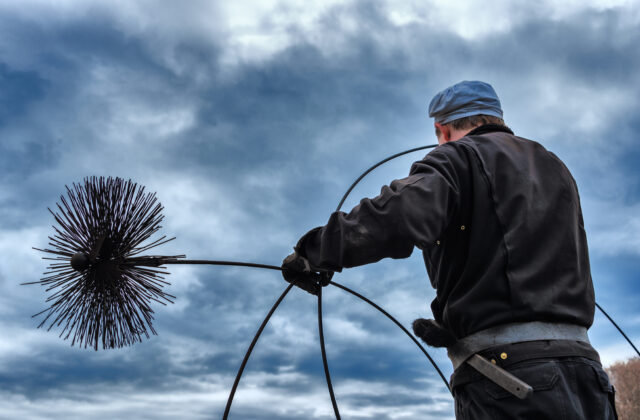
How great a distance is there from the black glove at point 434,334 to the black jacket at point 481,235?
1.5 inches

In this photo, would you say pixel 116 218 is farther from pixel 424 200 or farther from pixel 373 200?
pixel 424 200

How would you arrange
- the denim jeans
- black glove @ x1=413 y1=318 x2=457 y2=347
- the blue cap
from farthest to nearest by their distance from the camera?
1. the blue cap
2. black glove @ x1=413 y1=318 x2=457 y2=347
3. the denim jeans

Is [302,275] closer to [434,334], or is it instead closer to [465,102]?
[434,334]

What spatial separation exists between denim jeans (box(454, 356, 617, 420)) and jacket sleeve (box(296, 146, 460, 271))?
1.86 ft

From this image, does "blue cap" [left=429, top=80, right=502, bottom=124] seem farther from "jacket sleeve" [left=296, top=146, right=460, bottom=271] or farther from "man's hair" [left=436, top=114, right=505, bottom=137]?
"jacket sleeve" [left=296, top=146, right=460, bottom=271]

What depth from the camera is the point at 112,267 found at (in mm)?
2494

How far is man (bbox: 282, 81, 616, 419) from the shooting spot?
2029 millimetres

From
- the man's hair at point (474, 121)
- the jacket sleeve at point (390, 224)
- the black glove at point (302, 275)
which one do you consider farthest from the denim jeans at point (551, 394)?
the man's hair at point (474, 121)

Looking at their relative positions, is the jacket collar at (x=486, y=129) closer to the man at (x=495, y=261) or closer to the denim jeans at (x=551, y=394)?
the man at (x=495, y=261)

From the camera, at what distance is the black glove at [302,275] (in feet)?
7.70

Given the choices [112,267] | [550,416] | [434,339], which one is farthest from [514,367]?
[112,267]

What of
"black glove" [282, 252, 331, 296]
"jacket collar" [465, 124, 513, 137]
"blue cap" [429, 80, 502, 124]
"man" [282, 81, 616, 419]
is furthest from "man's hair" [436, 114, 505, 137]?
"black glove" [282, 252, 331, 296]

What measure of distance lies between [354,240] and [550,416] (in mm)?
886

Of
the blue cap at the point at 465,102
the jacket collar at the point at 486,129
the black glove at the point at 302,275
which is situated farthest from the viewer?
the blue cap at the point at 465,102
